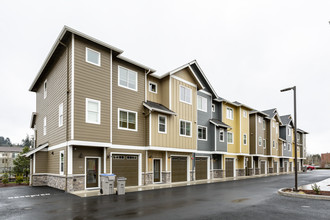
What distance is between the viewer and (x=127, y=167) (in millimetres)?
17844

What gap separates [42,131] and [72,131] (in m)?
8.22

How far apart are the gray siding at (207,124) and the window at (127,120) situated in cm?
816

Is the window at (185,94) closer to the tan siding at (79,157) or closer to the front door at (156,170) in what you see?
the front door at (156,170)

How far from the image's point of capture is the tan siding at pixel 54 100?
52.0ft

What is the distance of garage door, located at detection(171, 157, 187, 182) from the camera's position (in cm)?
2150

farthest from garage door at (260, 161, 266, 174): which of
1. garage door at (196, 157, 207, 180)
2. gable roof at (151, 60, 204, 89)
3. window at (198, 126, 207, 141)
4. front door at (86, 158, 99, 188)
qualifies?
front door at (86, 158, 99, 188)

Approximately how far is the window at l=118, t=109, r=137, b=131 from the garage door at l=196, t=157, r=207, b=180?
8786 millimetres

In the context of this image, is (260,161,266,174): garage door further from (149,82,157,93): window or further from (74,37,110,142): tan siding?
(74,37,110,142): tan siding

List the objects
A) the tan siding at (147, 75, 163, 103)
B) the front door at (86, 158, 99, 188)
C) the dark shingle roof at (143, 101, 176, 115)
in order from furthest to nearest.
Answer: the tan siding at (147, 75, 163, 103), the dark shingle roof at (143, 101, 176, 115), the front door at (86, 158, 99, 188)

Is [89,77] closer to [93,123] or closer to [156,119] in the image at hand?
[93,123]

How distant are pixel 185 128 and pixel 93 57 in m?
10.4

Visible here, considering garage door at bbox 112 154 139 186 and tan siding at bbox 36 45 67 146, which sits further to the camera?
garage door at bbox 112 154 139 186

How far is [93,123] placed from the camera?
15.4m

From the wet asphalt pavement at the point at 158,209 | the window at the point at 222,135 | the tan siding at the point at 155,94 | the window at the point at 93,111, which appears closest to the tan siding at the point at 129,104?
the tan siding at the point at 155,94
